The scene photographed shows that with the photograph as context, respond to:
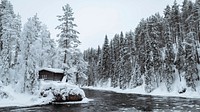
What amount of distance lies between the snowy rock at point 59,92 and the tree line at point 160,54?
24838mm

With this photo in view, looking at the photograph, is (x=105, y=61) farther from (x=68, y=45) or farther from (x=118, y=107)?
(x=118, y=107)

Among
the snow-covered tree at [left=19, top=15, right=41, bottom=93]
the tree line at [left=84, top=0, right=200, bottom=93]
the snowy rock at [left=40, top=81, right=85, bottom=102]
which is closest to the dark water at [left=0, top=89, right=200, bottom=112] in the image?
the snowy rock at [left=40, top=81, right=85, bottom=102]

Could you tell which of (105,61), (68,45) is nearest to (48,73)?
(68,45)

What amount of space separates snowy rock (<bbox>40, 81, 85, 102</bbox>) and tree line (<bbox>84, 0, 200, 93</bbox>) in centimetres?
2484

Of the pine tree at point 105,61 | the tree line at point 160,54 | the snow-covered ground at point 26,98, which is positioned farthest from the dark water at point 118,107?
the pine tree at point 105,61

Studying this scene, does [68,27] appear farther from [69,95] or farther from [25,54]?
[69,95]

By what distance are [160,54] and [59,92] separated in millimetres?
35262

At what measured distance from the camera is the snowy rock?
26375 millimetres

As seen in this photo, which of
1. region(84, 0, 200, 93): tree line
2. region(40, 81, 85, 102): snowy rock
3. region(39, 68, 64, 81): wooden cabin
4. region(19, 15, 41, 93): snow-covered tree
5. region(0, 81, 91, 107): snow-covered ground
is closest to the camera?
region(0, 81, 91, 107): snow-covered ground

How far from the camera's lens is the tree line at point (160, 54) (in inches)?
1695

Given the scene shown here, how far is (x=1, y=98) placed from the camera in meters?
24.4

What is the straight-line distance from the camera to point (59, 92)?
26.8 meters

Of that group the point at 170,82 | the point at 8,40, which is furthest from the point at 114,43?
the point at 8,40

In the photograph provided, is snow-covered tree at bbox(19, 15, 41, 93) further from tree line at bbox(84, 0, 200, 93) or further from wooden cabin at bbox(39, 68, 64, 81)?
tree line at bbox(84, 0, 200, 93)
